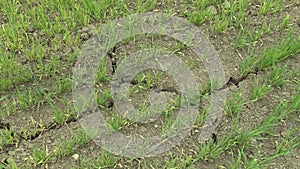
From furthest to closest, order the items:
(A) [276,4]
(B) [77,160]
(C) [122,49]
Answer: (A) [276,4], (C) [122,49], (B) [77,160]

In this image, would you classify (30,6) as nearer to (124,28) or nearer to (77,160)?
(124,28)

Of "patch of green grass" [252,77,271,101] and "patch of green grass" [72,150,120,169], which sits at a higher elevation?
"patch of green grass" [252,77,271,101]

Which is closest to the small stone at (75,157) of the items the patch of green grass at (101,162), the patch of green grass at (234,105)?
the patch of green grass at (101,162)

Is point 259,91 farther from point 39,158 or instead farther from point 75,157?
point 39,158

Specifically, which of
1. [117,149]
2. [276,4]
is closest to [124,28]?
[117,149]

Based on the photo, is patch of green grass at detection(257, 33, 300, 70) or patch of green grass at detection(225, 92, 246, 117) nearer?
patch of green grass at detection(225, 92, 246, 117)

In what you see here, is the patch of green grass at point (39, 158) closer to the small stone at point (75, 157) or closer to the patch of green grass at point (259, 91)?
the small stone at point (75, 157)

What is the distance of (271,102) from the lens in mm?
2363

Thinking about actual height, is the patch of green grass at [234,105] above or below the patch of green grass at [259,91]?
below

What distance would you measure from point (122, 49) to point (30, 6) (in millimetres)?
671

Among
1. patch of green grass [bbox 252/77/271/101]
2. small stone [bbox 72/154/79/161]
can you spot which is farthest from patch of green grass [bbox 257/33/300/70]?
small stone [bbox 72/154/79/161]

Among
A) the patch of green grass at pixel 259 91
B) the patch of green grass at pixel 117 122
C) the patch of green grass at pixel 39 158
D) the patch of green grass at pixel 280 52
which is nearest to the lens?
the patch of green grass at pixel 39 158

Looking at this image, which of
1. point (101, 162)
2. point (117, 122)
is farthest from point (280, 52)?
point (101, 162)

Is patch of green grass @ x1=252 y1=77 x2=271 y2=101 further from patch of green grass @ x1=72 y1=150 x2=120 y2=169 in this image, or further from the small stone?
the small stone
